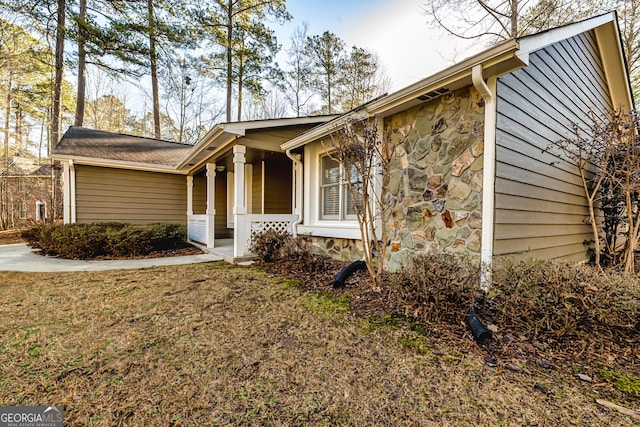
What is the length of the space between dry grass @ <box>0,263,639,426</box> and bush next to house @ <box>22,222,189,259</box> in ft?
11.2

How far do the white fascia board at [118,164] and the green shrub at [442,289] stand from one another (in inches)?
339

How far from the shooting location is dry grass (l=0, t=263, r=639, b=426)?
1531 millimetres

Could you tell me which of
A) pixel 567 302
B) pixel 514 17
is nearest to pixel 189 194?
pixel 567 302

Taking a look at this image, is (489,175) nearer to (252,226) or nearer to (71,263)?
(252,226)

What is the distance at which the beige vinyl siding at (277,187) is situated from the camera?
818 cm

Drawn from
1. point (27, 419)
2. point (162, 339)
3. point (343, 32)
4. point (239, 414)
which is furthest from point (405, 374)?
point (343, 32)

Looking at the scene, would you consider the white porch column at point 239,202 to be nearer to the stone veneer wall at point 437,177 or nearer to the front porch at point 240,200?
the front porch at point 240,200

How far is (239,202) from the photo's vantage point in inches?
225

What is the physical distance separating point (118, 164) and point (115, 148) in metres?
1.28

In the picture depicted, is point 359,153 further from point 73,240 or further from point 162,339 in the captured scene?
point 73,240

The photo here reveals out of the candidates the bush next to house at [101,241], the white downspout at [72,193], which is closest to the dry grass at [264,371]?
the bush next to house at [101,241]

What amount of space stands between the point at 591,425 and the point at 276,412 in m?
1.68

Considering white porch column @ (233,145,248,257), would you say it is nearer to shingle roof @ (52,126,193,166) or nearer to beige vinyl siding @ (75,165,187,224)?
shingle roof @ (52,126,193,166)

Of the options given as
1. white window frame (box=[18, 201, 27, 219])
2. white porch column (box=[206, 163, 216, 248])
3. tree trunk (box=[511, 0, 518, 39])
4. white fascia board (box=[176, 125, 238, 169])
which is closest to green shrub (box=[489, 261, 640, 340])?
white fascia board (box=[176, 125, 238, 169])
